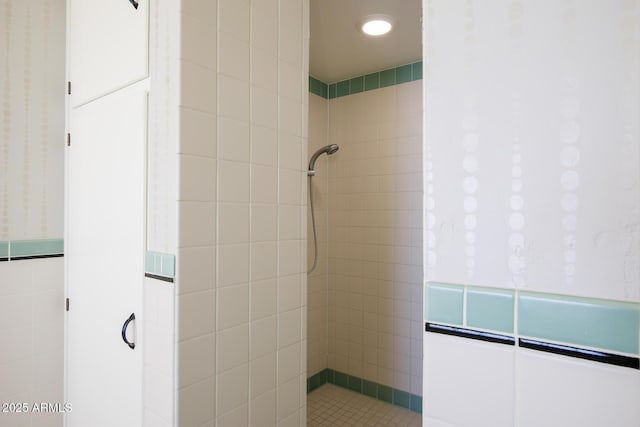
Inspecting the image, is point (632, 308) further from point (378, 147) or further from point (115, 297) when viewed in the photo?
point (378, 147)

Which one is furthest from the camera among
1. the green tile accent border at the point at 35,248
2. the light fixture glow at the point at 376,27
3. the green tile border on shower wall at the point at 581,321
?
the light fixture glow at the point at 376,27

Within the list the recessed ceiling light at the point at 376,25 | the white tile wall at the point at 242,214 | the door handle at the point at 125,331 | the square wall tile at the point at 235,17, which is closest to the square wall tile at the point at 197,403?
the white tile wall at the point at 242,214

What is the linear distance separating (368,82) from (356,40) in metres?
0.52

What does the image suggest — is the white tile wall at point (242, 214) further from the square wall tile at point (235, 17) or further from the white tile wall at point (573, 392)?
the white tile wall at point (573, 392)

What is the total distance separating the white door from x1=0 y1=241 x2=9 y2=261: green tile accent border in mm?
202

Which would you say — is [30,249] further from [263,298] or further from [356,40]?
[356,40]

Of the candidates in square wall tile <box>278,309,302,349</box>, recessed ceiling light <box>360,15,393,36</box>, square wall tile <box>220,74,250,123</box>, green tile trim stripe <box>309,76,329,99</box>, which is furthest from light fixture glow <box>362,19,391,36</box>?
square wall tile <box>278,309,302,349</box>

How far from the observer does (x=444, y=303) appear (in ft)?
2.08

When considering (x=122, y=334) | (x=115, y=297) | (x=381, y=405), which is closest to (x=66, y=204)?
(x=115, y=297)

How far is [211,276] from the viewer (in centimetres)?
106

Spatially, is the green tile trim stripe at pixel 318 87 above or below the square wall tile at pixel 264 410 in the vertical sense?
above

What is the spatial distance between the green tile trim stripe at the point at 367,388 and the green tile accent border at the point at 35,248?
6.18 ft

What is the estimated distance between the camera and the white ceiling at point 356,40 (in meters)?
1.76

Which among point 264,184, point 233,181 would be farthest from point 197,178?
point 264,184
